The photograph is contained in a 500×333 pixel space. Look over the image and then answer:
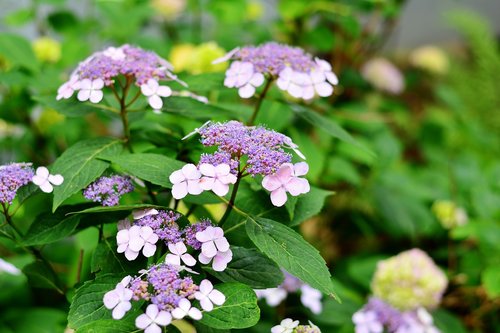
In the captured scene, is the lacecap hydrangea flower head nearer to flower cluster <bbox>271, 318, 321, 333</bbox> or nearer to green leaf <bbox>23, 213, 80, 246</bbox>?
flower cluster <bbox>271, 318, 321, 333</bbox>

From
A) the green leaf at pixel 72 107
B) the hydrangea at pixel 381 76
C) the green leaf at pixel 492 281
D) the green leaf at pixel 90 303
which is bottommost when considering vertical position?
the hydrangea at pixel 381 76

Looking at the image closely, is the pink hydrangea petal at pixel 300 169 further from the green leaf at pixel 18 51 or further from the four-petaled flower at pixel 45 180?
the green leaf at pixel 18 51

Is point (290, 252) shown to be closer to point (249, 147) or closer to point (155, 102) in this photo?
point (249, 147)

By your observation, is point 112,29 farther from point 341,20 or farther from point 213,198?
point 213,198

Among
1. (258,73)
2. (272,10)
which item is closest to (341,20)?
(258,73)

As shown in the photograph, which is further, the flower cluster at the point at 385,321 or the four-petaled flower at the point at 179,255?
the flower cluster at the point at 385,321

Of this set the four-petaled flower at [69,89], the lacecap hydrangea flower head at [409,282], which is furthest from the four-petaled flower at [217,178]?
the lacecap hydrangea flower head at [409,282]

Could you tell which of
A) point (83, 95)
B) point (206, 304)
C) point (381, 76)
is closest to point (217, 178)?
point (206, 304)
